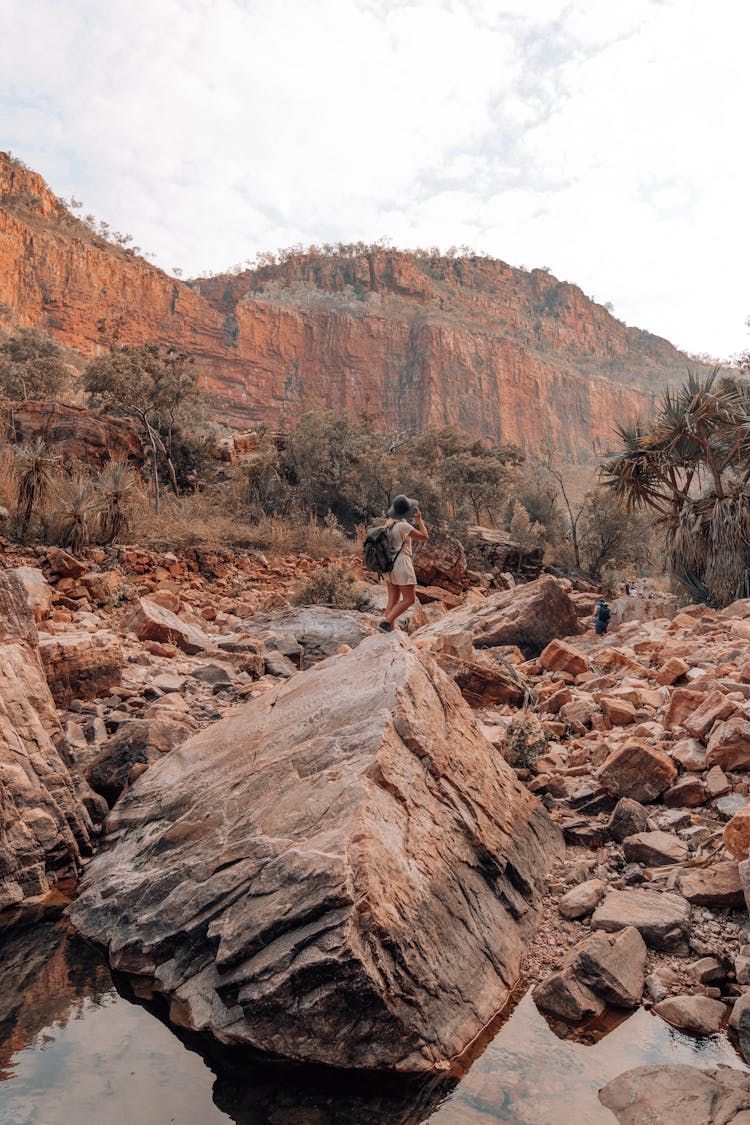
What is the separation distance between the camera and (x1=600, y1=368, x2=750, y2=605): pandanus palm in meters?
11.5

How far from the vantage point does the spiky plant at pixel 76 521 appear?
32.2 feet

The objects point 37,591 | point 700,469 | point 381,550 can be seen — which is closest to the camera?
point 381,550

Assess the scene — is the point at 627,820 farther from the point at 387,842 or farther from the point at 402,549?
the point at 402,549

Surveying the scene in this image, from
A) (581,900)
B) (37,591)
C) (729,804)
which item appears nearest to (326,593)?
(37,591)

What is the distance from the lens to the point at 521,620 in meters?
8.95

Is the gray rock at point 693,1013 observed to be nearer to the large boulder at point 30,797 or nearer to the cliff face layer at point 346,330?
the large boulder at point 30,797

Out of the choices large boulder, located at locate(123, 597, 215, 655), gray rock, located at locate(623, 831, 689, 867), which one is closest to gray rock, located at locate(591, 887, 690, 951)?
gray rock, located at locate(623, 831, 689, 867)

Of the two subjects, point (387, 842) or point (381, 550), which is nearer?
point (387, 842)

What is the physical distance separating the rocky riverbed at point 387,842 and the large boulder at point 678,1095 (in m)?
0.05

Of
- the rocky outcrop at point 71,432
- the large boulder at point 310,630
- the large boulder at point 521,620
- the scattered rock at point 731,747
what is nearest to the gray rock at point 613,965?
the scattered rock at point 731,747

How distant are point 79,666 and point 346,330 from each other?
225 feet

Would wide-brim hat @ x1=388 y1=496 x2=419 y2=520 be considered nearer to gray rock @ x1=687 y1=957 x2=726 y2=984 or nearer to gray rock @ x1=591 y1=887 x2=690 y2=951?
gray rock @ x1=591 y1=887 x2=690 y2=951

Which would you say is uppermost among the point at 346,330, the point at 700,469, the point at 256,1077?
the point at 346,330

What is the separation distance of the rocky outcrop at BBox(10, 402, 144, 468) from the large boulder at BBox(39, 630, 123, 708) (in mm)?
8061
